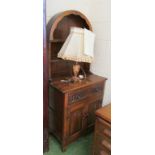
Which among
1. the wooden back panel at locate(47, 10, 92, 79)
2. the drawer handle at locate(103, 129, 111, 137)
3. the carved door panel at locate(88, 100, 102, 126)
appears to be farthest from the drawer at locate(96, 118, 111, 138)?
the wooden back panel at locate(47, 10, 92, 79)

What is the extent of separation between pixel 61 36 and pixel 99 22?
48 cm

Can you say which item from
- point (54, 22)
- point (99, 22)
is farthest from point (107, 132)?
point (99, 22)

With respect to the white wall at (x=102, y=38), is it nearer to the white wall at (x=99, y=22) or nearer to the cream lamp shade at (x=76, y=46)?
the white wall at (x=99, y=22)

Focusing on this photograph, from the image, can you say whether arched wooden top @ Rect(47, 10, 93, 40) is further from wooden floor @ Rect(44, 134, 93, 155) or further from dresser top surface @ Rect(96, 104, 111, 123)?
wooden floor @ Rect(44, 134, 93, 155)

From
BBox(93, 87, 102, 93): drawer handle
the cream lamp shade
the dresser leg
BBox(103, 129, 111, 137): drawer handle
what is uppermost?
the cream lamp shade

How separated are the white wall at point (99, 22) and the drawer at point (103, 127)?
77 centimetres

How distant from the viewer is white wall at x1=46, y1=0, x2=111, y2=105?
197 centimetres

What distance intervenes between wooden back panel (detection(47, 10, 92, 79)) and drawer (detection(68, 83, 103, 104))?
330mm

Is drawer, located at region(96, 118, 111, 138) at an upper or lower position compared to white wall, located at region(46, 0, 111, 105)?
lower

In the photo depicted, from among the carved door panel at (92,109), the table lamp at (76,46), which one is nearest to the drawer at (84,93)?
the carved door panel at (92,109)
